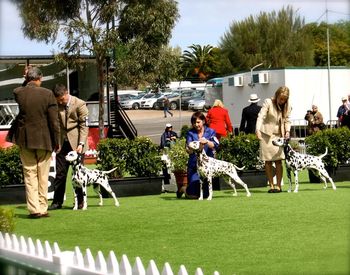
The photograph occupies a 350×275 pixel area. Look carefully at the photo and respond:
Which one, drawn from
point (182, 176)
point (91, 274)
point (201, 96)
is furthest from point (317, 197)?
point (201, 96)

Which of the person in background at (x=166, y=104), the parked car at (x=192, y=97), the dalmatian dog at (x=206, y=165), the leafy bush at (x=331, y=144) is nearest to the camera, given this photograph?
the dalmatian dog at (x=206, y=165)

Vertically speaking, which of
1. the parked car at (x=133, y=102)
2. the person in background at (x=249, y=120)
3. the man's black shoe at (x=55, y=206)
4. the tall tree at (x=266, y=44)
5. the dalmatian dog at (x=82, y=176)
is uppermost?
the tall tree at (x=266, y=44)

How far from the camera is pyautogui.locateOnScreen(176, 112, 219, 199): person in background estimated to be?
11.9 metres

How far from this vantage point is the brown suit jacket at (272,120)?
497 inches

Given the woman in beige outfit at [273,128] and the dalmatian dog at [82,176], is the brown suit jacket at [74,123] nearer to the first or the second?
the dalmatian dog at [82,176]

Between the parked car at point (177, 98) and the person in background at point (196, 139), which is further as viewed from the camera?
the parked car at point (177, 98)

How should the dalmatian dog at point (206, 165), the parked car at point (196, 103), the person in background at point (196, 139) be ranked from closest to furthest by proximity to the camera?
1. the dalmatian dog at point (206, 165)
2. the person in background at point (196, 139)
3. the parked car at point (196, 103)

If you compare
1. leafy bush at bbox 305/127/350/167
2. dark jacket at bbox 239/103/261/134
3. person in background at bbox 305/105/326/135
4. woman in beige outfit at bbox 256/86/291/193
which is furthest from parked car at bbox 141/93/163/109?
woman in beige outfit at bbox 256/86/291/193

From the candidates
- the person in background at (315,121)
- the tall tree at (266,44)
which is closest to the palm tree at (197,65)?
the tall tree at (266,44)

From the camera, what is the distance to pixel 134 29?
1161 inches

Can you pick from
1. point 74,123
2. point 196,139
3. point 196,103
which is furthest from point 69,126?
point 196,103

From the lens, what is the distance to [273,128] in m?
12.7

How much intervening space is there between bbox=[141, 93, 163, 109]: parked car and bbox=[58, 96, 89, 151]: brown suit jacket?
1371 inches

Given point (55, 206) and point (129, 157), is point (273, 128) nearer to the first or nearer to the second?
point (129, 157)
